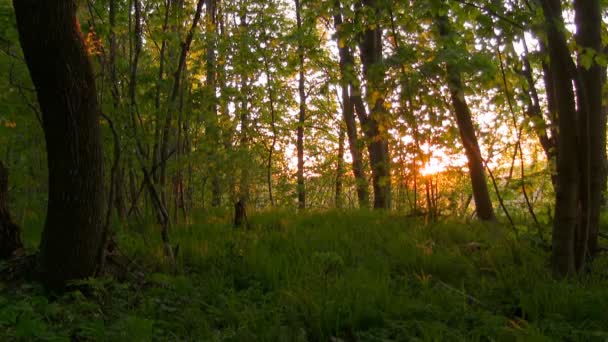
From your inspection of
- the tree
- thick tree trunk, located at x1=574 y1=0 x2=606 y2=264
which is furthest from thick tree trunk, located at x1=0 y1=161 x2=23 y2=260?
thick tree trunk, located at x1=574 y1=0 x2=606 y2=264

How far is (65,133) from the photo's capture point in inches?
131

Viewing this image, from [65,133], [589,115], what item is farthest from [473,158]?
[65,133]

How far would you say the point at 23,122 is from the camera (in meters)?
5.15

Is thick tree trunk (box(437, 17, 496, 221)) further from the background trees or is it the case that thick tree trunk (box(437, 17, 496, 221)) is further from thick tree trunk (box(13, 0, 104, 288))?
thick tree trunk (box(13, 0, 104, 288))

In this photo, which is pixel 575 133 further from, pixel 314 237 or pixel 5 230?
pixel 5 230

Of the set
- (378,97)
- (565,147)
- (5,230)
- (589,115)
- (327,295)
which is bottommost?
(327,295)

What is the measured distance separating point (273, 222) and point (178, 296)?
287 cm

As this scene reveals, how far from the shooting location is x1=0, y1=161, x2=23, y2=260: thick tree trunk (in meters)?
4.05

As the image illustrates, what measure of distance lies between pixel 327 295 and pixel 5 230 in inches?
124

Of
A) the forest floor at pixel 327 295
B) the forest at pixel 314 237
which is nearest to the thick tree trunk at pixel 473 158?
the forest at pixel 314 237

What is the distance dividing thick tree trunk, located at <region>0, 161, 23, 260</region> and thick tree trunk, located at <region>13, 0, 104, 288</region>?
0.85 meters

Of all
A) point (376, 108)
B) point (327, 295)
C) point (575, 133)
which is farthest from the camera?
point (376, 108)

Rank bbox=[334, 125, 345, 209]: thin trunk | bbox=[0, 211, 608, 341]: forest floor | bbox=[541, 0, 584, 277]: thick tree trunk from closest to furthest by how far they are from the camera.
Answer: bbox=[0, 211, 608, 341]: forest floor, bbox=[541, 0, 584, 277]: thick tree trunk, bbox=[334, 125, 345, 209]: thin trunk

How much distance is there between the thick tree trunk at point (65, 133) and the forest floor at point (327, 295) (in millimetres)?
323
